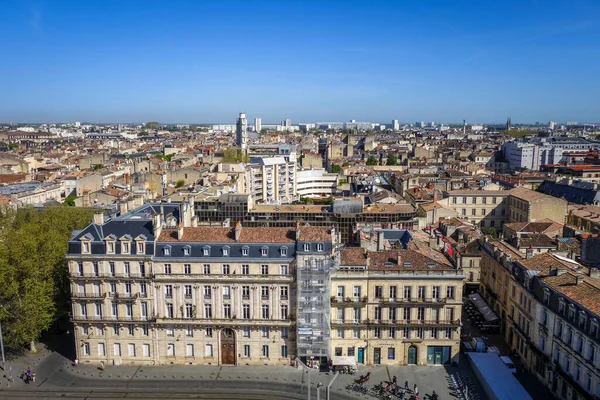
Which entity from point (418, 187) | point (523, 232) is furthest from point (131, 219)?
point (418, 187)

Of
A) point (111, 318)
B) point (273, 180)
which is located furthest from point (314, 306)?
point (273, 180)

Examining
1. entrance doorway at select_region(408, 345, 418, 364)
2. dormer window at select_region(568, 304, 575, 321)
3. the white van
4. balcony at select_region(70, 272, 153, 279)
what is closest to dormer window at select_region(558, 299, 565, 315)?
dormer window at select_region(568, 304, 575, 321)

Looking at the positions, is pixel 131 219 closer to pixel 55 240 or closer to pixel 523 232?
pixel 55 240

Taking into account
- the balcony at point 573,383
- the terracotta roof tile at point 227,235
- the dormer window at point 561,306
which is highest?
the terracotta roof tile at point 227,235

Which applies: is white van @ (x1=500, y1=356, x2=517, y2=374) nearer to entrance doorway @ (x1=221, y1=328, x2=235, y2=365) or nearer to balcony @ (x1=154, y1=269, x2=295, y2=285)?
balcony @ (x1=154, y1=269, x2=295, y2=285)

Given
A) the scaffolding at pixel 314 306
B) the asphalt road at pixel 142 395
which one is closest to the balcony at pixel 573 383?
the asphalt road at pixel 142 395

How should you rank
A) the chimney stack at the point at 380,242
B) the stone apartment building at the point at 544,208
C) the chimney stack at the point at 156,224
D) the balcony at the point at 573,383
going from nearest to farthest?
the balcony at the point at 573,383 < the chimney stack at the point at 156,224 < the chimney stack at the point at 380,242 < the stone apartment building at the point at 544,208

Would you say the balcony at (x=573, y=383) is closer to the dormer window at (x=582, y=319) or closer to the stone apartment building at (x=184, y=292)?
the dormer window at (x=582, y=319)
